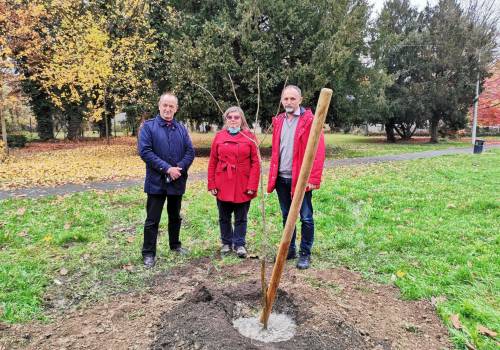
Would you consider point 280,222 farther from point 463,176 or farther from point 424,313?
point 463,176

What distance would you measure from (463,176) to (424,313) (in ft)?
28.2

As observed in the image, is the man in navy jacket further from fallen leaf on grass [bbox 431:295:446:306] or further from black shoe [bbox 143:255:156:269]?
fallen leaf on grass [bbox 431:295:446:306]

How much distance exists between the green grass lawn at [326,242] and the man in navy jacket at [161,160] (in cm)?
49

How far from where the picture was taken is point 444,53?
24828 millimetres

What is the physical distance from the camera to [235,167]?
15.5 ft

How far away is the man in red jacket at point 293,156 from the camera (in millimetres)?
4098

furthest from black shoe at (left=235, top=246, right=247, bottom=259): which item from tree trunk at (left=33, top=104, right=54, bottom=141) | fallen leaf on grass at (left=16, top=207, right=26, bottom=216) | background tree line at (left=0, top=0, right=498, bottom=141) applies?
tree trunk at (left=33, top=104, right=54, bottom=141)

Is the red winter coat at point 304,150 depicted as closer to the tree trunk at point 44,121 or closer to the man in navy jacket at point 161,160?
the man in navy jacket at point 161,160

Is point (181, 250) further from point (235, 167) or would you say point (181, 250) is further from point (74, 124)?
point (74, 124)

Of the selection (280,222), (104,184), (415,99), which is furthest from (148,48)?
(415,99)

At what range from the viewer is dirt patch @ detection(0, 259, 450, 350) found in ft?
9.30

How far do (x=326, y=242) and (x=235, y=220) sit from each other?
1335 millimetres

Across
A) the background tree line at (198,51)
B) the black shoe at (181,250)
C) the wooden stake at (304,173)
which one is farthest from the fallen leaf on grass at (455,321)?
the background tree line at (198,51)

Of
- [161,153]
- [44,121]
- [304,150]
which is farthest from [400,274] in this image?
[44,121]
